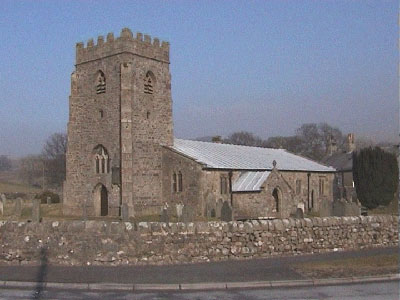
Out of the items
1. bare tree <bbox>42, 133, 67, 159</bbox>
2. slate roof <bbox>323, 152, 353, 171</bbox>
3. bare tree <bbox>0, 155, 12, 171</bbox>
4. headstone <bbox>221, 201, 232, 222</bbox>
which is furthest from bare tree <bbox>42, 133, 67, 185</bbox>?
bare tree <bbox>0, 155, 12, 171</bbox>

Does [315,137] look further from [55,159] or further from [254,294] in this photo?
[254,294]

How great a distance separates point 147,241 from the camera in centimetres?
1456

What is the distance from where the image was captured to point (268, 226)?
15500mm

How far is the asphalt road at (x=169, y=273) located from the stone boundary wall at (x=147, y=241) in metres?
0.42

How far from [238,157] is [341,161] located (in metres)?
23.8

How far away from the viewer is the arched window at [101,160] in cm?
3478

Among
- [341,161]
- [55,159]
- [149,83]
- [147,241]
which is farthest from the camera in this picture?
[55,159]

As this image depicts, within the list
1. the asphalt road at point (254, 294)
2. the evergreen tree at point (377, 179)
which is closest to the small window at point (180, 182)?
the evergreen tree at point (377, 179)

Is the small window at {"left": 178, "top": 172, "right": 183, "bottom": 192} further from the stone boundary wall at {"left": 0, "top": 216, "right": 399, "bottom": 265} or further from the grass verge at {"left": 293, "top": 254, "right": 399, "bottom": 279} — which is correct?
the grass verge at {"left": 293, "top": 254, "right": 399, "bottom": 279}

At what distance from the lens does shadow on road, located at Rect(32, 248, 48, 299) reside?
11.1 metres

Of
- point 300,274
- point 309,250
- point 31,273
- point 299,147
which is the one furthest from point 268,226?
point 299,147

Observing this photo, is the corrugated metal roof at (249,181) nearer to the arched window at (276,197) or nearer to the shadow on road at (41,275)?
the arched window at (276,197)

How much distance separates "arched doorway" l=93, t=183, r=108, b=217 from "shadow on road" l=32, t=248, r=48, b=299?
20427mm

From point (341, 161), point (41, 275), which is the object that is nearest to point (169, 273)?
point (41, 275)
